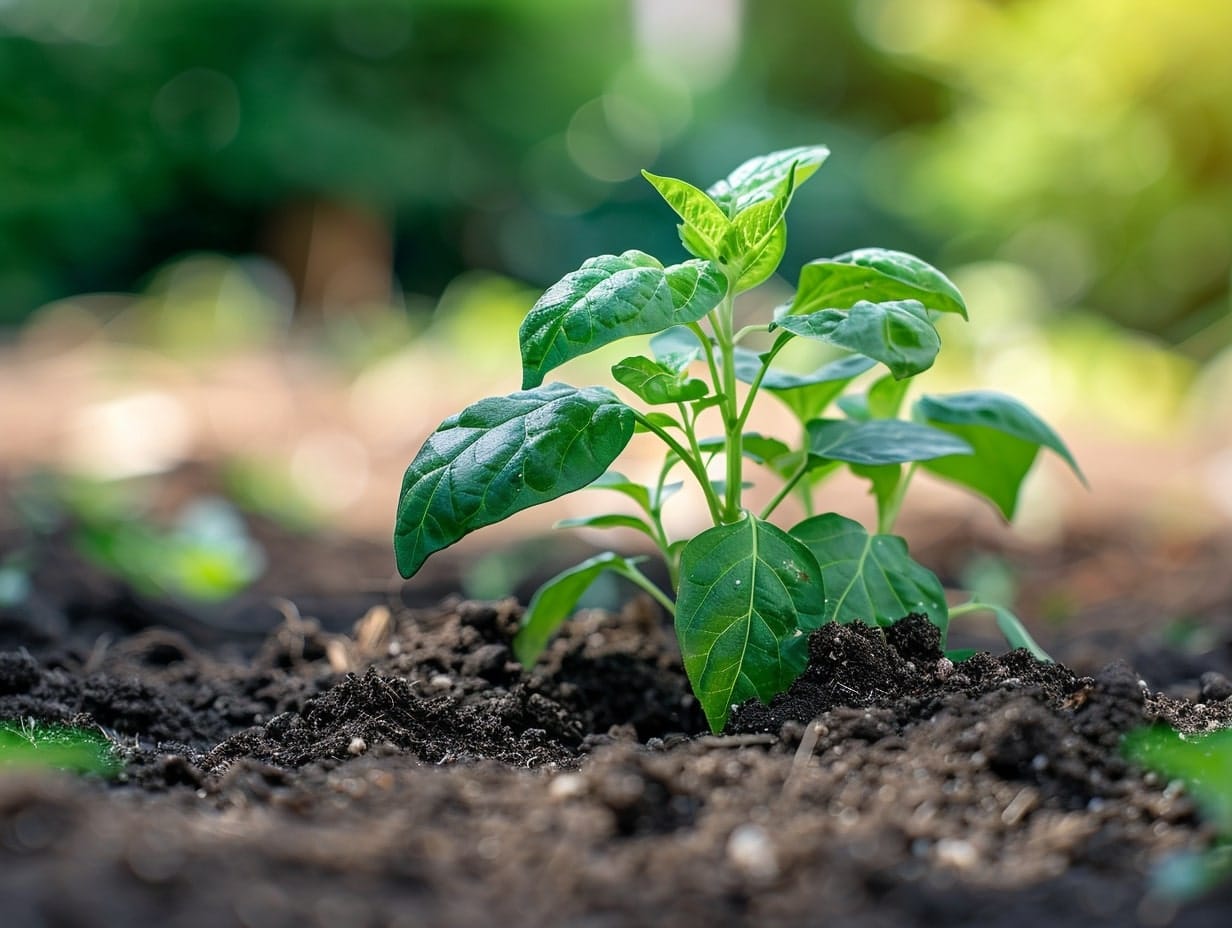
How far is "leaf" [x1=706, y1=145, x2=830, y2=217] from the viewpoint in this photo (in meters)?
1.68

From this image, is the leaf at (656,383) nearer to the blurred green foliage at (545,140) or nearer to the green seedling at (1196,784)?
the green seedling at (1196,784)

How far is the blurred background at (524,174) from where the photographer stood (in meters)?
7.19

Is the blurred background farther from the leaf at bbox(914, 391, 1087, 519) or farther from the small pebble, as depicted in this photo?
the small pebble

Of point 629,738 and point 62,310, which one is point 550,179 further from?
point 629,738

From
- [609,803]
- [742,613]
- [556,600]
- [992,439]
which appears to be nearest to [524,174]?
[992,439]

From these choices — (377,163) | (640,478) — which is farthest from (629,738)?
(377,163)

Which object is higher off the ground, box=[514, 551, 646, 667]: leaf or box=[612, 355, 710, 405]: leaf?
box=[612, 355, 710, 405]: leaf

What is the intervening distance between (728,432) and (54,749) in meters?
0.96

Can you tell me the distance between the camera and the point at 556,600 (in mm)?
1938

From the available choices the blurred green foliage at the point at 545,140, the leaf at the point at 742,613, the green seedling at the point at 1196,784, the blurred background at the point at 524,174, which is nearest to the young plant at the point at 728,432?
the leaf at the point at 742,613

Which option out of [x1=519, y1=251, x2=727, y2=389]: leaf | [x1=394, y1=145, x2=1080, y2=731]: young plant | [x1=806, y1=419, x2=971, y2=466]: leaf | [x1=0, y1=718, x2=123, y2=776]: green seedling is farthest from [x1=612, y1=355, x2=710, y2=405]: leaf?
[x1=0, y1=718, x2=123, y2=776]: green seedling

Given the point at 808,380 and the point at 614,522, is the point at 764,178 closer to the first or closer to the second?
the point at 808,380

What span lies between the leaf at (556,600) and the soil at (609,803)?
0.17 ft

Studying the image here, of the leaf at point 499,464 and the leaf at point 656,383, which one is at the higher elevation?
the leaf at point 656,383
